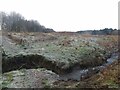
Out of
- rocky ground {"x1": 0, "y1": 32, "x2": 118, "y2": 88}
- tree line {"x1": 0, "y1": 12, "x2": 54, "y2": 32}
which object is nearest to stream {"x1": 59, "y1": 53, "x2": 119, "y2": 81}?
rocky ground {"x1": 0, "y1": 32, "x2": 118, "y2": 88}

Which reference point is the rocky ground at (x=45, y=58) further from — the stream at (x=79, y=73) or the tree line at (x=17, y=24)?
the tree line at (x=17, y=24)

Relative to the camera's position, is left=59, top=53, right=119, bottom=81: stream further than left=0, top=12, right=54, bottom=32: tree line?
No

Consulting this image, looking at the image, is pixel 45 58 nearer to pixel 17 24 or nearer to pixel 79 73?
pixel 79 73

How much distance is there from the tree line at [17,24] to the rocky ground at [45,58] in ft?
77.9

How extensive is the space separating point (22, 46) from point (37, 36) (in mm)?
6021

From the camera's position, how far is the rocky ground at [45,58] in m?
18.9

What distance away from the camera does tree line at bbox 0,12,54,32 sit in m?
56.6

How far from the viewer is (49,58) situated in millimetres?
24594

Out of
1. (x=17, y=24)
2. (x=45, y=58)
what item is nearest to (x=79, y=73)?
(x=45, y=58)

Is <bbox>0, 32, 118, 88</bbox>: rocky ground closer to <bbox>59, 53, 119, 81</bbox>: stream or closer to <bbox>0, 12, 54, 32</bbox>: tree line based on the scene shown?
<bbox>59, 53, 119, 81</bbox>: stream

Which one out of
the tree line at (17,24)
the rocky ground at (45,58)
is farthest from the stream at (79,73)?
the tree line at (17,24)

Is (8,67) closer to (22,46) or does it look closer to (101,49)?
(22,46)

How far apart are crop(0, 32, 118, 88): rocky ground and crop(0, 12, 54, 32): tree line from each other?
77.9ft

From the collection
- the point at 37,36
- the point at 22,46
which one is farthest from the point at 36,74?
the point at 37,36
